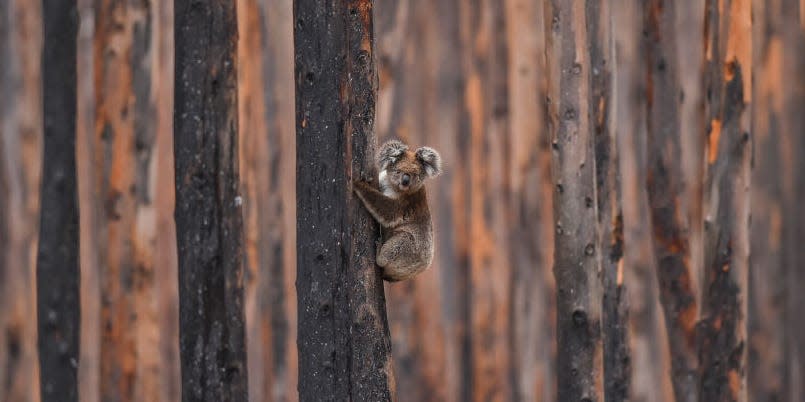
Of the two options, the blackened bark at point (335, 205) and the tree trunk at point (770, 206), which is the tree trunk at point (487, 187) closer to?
the tree trunk at point (770, 206)

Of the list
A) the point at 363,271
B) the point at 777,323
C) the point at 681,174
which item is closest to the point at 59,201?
the point at 363,271

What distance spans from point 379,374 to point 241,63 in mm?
3604

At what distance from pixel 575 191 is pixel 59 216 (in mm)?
2952

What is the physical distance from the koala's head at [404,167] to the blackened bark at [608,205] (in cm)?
119

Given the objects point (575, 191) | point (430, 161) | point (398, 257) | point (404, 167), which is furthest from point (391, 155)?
point (575, 191)

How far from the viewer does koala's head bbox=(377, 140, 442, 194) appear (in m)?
5.31

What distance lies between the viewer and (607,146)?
658cm

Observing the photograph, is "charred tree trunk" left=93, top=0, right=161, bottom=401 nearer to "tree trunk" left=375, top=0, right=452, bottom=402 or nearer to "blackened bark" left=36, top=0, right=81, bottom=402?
"blackened bark" left=36, top=0, right=81, bottom=402

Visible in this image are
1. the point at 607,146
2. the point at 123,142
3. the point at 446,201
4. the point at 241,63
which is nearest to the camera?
the point at 607,146

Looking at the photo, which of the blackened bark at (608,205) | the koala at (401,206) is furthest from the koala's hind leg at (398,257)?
the blackened bark at (608,205)

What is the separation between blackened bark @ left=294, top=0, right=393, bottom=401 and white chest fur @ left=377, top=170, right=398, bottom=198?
0.17 metres

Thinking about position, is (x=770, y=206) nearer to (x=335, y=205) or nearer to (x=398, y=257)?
(x=398, y=257)

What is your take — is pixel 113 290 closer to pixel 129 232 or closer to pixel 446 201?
pixel 129 232

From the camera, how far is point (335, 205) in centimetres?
494
